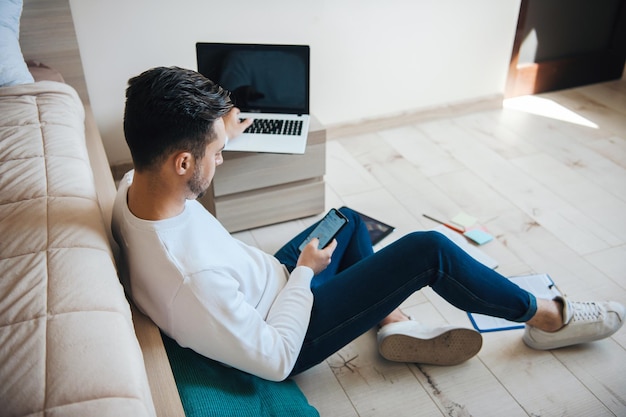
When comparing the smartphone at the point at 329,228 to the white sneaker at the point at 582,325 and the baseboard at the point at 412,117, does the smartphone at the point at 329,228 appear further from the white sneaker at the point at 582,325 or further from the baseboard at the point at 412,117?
the baseboard at the point at 412,117

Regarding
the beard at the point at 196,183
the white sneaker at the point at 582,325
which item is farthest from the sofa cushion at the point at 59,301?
the white sneaker at the point at 582,325

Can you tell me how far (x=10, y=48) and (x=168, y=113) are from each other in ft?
3.81

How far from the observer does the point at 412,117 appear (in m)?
3.13

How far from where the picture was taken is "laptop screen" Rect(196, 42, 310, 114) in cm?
206

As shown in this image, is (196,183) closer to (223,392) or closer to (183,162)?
(183,162)

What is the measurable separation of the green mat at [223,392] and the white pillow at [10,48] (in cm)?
114

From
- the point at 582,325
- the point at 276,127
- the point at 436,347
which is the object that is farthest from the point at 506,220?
the point at 276,127

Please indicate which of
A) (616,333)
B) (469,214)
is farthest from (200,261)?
(469,214)

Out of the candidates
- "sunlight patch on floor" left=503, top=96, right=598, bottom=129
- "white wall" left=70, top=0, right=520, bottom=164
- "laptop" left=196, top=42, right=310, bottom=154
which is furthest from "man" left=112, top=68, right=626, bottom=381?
"sunlight patch on floor" left=503, top=96, right=598, bottom=129

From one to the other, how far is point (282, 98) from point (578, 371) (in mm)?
1318

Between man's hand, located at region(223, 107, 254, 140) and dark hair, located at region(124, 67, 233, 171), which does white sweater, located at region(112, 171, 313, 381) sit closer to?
dark hair, located at region(124, 67, 233, 171)

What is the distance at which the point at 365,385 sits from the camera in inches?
66.2

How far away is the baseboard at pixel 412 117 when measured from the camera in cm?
302

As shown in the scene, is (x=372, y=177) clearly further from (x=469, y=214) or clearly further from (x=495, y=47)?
(x=495, y=47)
